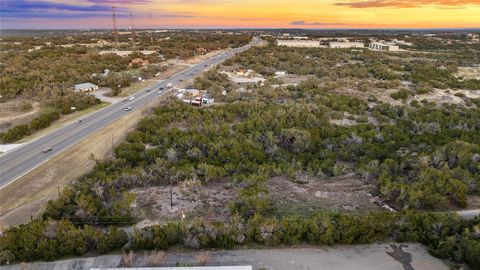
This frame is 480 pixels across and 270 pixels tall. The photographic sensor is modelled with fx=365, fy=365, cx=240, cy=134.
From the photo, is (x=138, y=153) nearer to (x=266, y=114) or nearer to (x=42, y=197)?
(x=42, y=197)

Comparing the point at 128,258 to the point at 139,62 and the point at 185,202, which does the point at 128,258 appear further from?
the point at 139,62

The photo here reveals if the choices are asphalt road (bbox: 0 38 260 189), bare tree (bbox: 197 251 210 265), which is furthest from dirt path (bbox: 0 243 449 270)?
asphalt road (bbox: 0 38 260 189)

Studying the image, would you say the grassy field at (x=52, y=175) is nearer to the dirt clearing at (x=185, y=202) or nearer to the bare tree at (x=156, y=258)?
the dirt clearing at (x=185, y=202)

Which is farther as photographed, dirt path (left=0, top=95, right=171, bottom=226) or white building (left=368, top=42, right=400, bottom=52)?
white building (left=368, top=42, right=400, bottom=52)

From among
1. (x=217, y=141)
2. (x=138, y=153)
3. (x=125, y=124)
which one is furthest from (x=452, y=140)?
(x=125, y=124)

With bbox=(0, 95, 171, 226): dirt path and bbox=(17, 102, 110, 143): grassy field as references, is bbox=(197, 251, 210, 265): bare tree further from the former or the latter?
bbox=(17, 102, 110, 143): grassy field

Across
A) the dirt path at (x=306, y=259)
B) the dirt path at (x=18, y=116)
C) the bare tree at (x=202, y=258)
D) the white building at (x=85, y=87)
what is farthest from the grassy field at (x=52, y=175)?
the white building at (x=85, y=87)

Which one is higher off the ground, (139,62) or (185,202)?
(139,62)

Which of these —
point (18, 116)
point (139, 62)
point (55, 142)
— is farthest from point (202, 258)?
point (139, 62)
